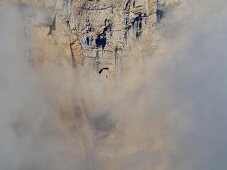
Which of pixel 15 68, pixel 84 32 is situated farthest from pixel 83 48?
pixel 15 68

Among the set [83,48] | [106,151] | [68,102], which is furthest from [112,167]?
[83,48]

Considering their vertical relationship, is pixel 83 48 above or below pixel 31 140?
above

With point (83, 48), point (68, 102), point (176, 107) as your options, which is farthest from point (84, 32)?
point (176, 107)

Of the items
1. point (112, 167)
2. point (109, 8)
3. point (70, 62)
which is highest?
point (109, 8)

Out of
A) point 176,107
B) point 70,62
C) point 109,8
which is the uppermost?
point 109,8

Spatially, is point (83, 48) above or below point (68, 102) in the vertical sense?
above

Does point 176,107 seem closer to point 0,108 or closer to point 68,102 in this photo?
point 68,102

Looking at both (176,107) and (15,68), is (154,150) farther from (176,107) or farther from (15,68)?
(15,68)

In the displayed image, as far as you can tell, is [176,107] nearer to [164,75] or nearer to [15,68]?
[164,75]
